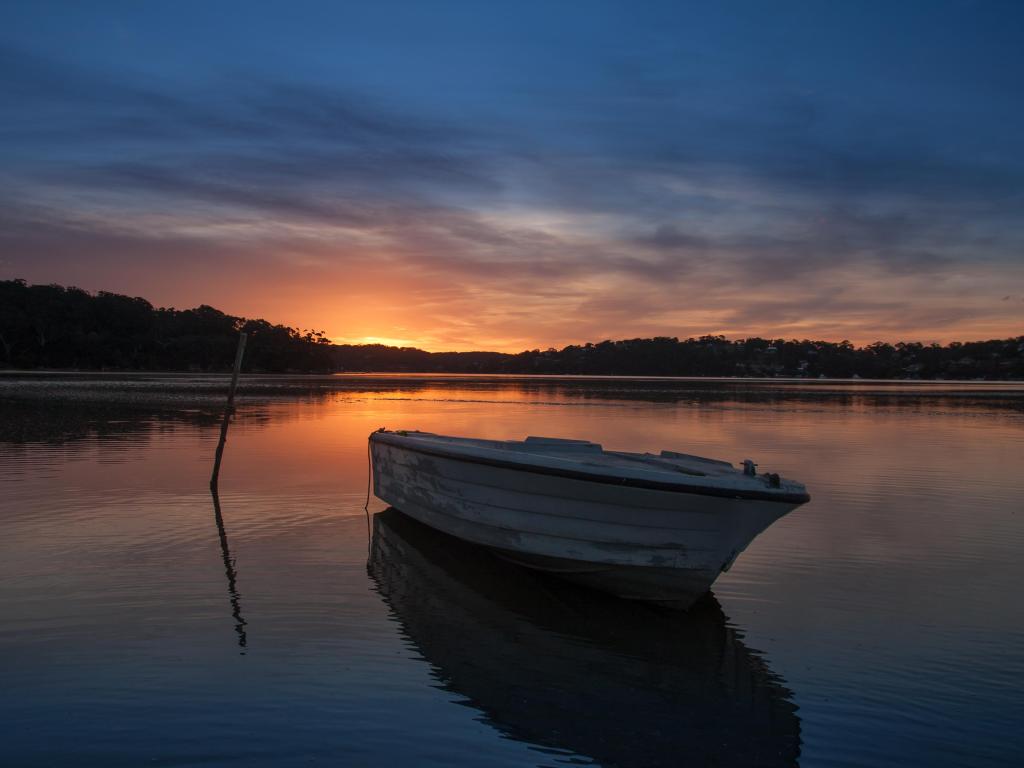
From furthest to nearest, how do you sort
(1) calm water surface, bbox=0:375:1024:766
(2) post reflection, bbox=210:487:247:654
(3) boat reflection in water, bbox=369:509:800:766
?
(2) post reflection, bbox=210:487:247:654
(3) boat reflection in water, bbox=369:509:800:766
(1) calm water surface, bbox=0:375:1024:766

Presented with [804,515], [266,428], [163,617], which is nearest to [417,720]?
[163,617]

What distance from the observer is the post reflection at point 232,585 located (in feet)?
22.0

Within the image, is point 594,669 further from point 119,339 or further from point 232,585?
point 119,339

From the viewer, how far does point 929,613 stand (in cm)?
766

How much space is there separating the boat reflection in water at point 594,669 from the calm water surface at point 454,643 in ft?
0.08

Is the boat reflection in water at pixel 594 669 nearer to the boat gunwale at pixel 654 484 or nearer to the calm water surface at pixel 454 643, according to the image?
the calm water surface at pixel 454 643

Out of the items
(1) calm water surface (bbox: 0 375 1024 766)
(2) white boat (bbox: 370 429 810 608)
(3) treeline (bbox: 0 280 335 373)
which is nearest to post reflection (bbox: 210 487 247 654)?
(1) calm water surface (bbox: 0 375 1024 766)

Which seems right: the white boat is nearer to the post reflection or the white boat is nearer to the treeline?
the post reflection

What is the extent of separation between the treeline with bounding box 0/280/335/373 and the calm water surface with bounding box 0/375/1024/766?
11944 cm

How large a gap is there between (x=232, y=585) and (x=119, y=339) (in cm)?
13441

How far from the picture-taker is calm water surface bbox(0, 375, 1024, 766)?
16.2 ft

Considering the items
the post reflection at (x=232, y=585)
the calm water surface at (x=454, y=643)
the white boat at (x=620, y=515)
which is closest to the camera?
the calm water surface at (x=454, y=643)

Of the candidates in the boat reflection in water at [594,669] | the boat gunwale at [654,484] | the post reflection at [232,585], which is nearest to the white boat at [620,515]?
the boat gunwale at [654,484]

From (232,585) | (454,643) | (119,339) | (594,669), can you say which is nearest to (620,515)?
(594,669)
